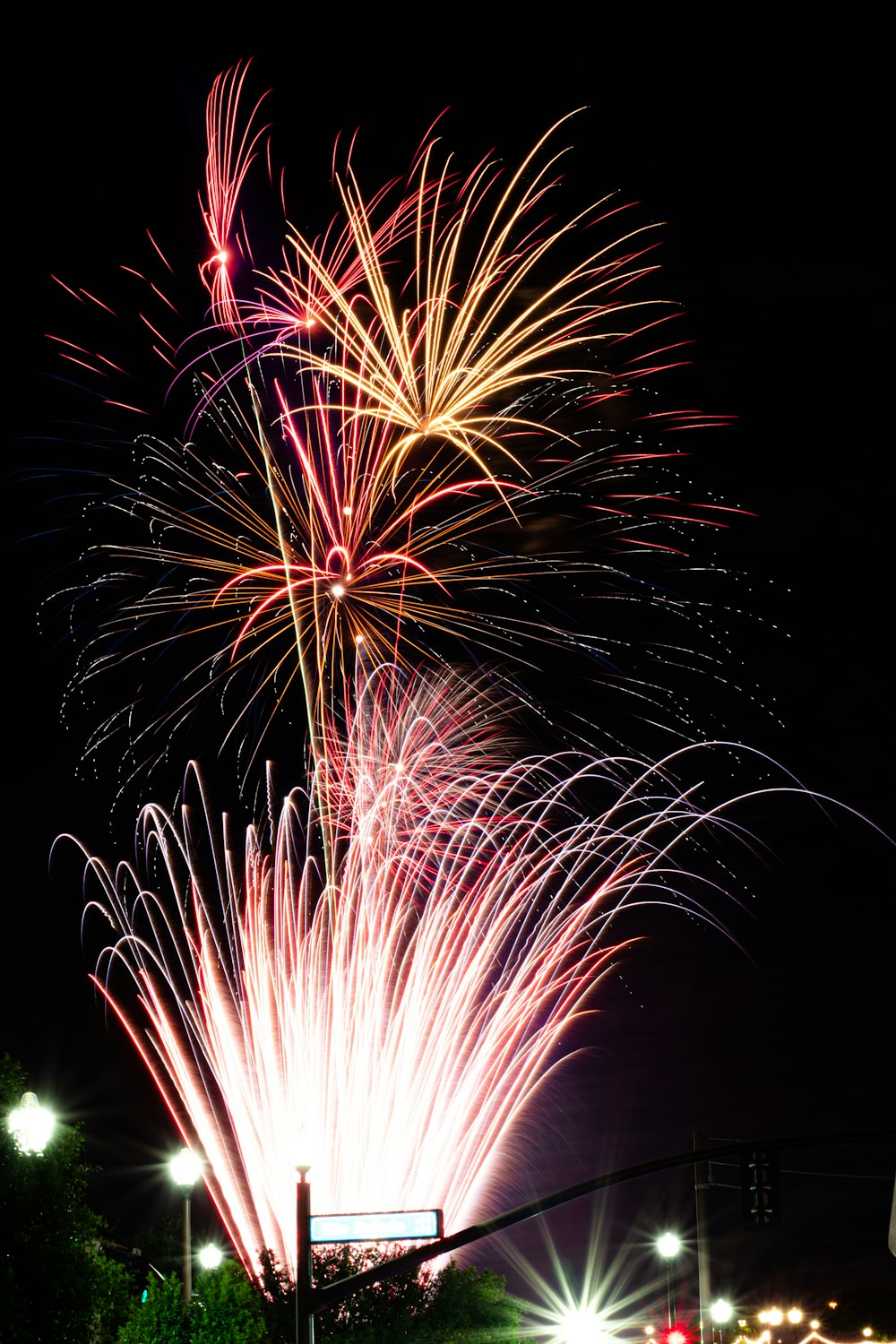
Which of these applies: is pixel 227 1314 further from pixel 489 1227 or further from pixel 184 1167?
pixel 489 1227

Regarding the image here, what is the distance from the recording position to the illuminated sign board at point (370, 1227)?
1733cm

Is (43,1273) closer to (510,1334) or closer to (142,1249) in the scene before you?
(510,1334)

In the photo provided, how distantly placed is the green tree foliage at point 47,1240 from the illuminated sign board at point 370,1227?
1158 centimetres

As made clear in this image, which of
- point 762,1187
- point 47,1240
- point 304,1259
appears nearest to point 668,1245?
point 47,1240

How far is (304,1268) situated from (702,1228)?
11981 millimetres

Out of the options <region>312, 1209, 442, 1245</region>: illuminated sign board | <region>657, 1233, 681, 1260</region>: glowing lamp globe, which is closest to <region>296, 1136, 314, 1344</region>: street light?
<region>312, 1209, 442, 1245</region>: illuminated sign board

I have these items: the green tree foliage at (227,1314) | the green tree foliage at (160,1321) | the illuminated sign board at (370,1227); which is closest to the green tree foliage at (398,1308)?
the green tree foliage at (227,1314)

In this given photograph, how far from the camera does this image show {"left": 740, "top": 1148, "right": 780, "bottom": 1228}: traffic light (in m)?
18.5

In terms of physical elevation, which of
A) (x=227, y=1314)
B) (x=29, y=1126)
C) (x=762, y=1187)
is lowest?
(x=227, y=1314)

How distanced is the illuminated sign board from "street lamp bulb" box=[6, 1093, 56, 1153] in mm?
10123

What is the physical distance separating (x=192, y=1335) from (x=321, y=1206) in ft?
18.9

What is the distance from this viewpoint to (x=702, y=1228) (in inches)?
1034

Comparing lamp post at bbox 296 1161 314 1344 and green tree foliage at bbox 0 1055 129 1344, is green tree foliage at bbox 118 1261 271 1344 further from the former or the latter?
lamp post at bbox 296 1161 314 1344

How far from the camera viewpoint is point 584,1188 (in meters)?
16.0
